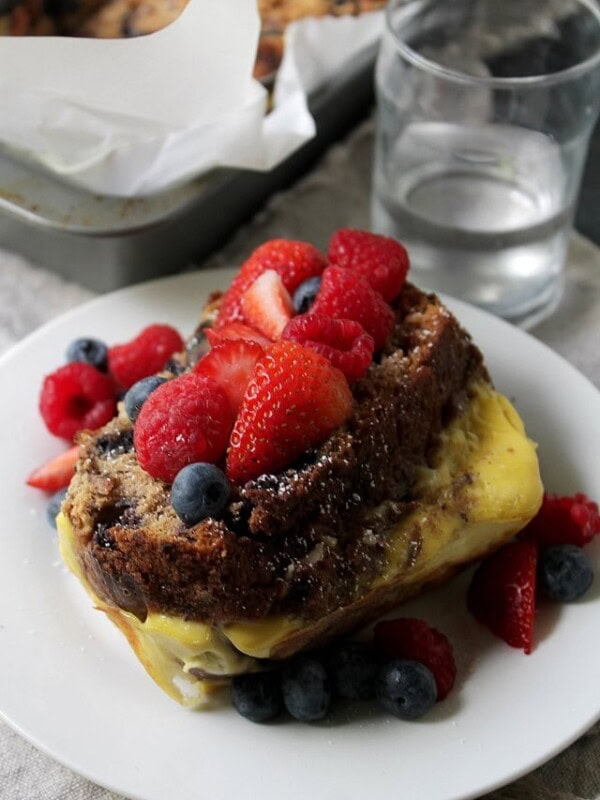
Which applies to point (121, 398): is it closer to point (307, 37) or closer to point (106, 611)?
point (106, 611)

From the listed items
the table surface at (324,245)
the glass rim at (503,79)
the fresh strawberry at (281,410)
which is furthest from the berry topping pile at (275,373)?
the table surface at (324,245)

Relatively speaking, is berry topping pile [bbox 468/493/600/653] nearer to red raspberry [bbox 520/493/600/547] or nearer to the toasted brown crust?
red raspberry [bbox 520/493/600/547]

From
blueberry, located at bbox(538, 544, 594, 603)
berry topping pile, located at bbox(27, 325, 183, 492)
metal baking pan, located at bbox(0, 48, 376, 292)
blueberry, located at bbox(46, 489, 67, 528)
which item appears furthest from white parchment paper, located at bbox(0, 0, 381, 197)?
blueberry, located at bbox(538, 544, 594, 603)

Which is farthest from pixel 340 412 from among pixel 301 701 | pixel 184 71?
pixel 184 71

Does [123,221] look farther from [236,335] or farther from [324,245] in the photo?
[236,335]

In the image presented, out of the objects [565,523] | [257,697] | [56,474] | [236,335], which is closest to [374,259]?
[236,335]

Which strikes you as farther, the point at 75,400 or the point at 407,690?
the point at 75,400

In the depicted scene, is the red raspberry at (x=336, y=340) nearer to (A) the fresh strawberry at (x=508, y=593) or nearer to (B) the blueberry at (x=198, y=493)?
(B) the blueberry at (x=198, y=493)
